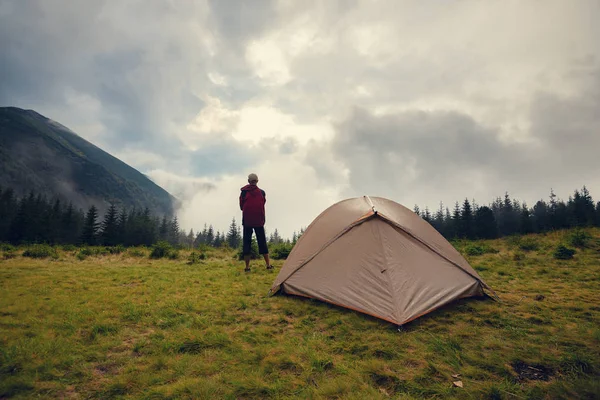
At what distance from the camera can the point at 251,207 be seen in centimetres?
838

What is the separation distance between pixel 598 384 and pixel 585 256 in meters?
9.49

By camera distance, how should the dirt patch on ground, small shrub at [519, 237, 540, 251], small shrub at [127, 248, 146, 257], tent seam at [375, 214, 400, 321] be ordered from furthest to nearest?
small shrub at [127, 248, 146, 257], small shrub at [519, 237, 540, 251], tent seam at [375, 214, 400, 321], the dirt patch on ground

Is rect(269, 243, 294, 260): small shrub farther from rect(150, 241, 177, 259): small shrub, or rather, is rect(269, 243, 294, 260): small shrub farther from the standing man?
rect(150, 241, 177, 259): small shrub

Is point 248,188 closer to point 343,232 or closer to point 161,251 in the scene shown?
point 343,232

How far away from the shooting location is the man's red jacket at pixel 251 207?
8.36 metres

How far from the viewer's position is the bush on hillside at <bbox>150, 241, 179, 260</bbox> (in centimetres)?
1220

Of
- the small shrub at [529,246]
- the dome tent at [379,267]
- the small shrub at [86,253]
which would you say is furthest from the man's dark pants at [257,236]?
the small shrub at [529,246]

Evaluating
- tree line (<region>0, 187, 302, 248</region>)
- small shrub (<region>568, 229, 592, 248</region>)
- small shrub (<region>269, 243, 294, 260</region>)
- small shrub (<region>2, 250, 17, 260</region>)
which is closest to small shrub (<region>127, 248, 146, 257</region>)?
small shrub (<region>2, 250, 17, 260</region>)

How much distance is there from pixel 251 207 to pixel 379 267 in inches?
185

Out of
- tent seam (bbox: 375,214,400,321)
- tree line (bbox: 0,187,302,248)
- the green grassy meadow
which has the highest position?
tree line (bbox: 0,187,302,248)

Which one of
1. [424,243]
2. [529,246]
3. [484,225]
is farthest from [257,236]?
[484,225]

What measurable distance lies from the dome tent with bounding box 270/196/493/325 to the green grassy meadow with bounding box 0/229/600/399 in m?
0.27

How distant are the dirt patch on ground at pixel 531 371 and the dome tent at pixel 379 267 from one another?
4.69 feet

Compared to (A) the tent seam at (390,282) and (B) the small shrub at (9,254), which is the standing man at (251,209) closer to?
(A) the tent seam at (390,282)
